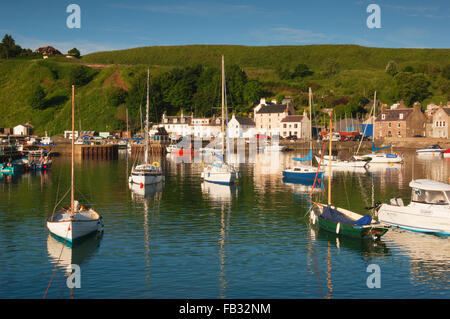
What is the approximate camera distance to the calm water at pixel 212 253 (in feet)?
82.6

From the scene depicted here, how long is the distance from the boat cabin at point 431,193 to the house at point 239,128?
120520 millimetres

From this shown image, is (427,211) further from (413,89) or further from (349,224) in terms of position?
(413,89)

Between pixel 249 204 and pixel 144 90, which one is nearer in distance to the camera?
pixel 249 204

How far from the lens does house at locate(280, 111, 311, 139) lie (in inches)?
6068

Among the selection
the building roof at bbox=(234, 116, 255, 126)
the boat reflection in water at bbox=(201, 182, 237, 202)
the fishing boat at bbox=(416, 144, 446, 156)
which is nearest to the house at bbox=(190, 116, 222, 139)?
the building roof at bbox=(234, 116, 255, 126)

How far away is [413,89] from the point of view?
170500 mm

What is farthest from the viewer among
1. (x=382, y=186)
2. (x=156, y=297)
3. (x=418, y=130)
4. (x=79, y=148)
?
(x=418, y=130)

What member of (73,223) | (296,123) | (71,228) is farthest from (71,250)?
(296,123)

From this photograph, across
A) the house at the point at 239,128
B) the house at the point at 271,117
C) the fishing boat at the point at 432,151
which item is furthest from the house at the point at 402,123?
the house at the point at 239,128

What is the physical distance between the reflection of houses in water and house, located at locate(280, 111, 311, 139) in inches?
Result: 4653
